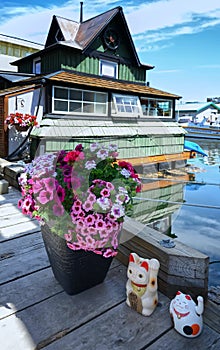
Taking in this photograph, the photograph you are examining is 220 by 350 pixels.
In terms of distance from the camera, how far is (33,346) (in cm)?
102

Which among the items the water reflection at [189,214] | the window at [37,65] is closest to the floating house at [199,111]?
the window at [37,65]

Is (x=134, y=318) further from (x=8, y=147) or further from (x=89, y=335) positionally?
(x=8, y=147)

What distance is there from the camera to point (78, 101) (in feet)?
24.9

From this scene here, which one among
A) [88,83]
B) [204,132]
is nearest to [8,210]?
[88,83]

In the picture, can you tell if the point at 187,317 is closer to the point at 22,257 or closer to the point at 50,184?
the point at 50,184

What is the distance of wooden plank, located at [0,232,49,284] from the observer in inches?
59.0

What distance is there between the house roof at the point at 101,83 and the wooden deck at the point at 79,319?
20.3 feet

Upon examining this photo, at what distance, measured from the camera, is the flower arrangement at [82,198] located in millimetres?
1121

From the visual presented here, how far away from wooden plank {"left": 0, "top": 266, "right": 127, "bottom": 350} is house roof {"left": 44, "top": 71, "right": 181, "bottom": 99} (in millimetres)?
6304

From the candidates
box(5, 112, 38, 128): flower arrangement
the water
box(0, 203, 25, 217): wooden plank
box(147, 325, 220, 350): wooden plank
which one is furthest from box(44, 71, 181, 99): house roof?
box(147, 325, 220, 350): wooden plank

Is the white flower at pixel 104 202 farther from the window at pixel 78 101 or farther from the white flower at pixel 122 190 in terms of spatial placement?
the window at pixel 78 101

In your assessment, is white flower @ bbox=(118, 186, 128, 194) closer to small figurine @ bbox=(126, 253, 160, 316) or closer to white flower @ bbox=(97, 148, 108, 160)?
white flower @ bbox=(97, 148, 108, 160)

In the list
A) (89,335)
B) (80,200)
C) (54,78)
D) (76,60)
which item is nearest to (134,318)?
(89,335)

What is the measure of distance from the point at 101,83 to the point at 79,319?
25.1 ft
